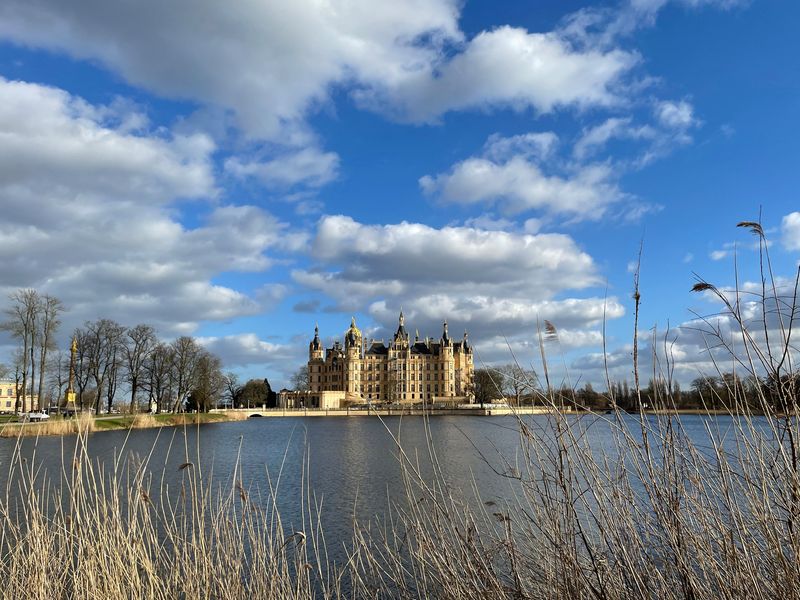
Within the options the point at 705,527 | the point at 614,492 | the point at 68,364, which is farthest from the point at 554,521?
the point at 68,364

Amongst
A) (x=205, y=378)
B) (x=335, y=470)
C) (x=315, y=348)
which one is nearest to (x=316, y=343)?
(x=315, y=348)

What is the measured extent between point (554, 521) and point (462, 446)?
93.1ft

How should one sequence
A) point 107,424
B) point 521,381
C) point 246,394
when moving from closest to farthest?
1. point 521,381
2. point 107,424
3. point 246,394

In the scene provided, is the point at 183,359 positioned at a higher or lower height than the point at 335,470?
higher

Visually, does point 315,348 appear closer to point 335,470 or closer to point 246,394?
point 246,394

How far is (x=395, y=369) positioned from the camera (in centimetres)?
10962

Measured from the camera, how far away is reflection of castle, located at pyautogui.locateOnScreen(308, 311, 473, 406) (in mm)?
108812

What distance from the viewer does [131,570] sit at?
464cm

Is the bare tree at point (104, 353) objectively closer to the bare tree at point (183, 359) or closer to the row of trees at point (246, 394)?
the bare tree at point (183, 359)

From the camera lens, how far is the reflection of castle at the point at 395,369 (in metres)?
109

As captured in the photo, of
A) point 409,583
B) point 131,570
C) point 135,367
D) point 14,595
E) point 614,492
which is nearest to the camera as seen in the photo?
point 614,492

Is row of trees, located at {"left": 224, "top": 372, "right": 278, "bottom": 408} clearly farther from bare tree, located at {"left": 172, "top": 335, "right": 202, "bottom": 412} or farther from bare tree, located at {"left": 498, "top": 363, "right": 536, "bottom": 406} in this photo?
bare tree, located at {"left": 498, "top": 363, "right": 536, "bottom": 406}

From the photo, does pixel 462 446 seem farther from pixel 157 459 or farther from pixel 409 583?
pixel 409 583

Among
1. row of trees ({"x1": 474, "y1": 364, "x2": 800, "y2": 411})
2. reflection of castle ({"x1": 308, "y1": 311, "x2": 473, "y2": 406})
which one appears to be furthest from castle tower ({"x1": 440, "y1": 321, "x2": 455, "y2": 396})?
row of trees ({"x1": 474, "y1": 364, "x2": 800, "y2": 411})
